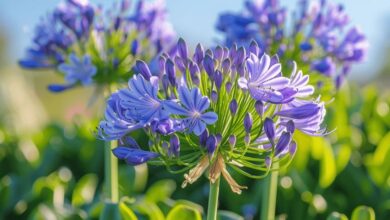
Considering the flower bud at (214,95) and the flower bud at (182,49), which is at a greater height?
the flower bud at (182,49)

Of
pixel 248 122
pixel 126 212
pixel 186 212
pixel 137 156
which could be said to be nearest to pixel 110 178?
pixel 126 212

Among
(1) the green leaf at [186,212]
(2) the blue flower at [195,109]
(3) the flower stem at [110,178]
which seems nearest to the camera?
(2) the blue flower at [195,109]

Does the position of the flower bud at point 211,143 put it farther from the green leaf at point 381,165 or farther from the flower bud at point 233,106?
the green leaf at point 381,165

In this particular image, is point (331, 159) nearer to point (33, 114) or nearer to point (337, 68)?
point (337, 68)

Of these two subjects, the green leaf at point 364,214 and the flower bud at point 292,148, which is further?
the green leaf at point 364,214

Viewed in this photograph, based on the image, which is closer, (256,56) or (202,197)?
(256,56)

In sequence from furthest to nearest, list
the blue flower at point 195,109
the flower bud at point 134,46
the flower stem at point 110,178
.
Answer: the flower bud at point 134,46, the flower stem at point 110,178, the blue flower at point 195,109

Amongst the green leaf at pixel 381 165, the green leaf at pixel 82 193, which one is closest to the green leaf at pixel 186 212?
the green leaf at pixel 82 193

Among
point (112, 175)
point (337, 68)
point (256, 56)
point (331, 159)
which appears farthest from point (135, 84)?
point (331, 159)
